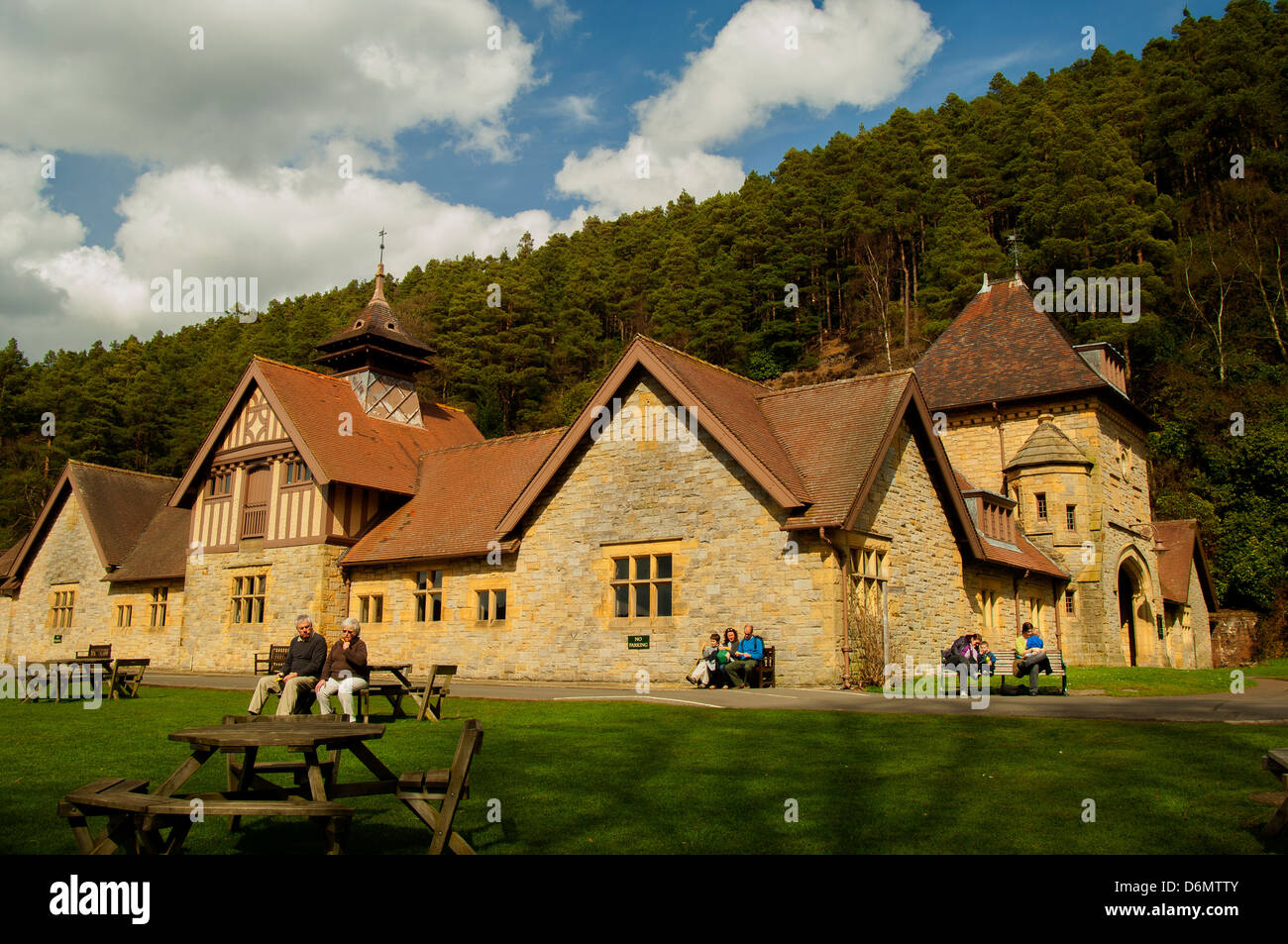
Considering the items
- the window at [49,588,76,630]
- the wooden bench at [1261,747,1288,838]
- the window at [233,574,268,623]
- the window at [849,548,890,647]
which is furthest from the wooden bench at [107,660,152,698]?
the window at [49,588,76,630]

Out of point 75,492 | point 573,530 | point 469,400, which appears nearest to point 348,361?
point 75,492

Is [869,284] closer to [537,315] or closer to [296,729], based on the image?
[537,315]

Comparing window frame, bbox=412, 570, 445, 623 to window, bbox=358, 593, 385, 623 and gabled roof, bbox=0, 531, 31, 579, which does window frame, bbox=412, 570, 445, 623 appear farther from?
gabled roof, bbox=0, 531, 31, 579

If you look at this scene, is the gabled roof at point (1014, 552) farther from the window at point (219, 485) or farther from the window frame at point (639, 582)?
the window at point (219, 485)

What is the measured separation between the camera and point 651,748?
9.41 meters

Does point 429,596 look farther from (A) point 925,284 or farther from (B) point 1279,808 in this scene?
(A) point 925,284

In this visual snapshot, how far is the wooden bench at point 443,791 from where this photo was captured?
16.8 ft

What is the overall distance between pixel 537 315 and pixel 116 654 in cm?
3463

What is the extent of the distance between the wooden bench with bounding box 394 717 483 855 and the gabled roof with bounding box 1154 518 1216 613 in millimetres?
34442

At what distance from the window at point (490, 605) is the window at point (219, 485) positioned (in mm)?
11641

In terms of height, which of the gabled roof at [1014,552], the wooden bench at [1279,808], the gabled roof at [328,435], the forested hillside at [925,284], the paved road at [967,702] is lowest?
the paved road at [967,702]

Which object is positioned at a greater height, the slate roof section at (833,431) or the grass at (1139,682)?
the slate roof section at (833,431)

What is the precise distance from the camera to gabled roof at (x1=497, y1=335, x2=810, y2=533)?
1789 centimetres

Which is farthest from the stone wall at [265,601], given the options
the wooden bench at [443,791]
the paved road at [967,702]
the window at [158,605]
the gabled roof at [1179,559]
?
the gabled roof at [1179,559]
